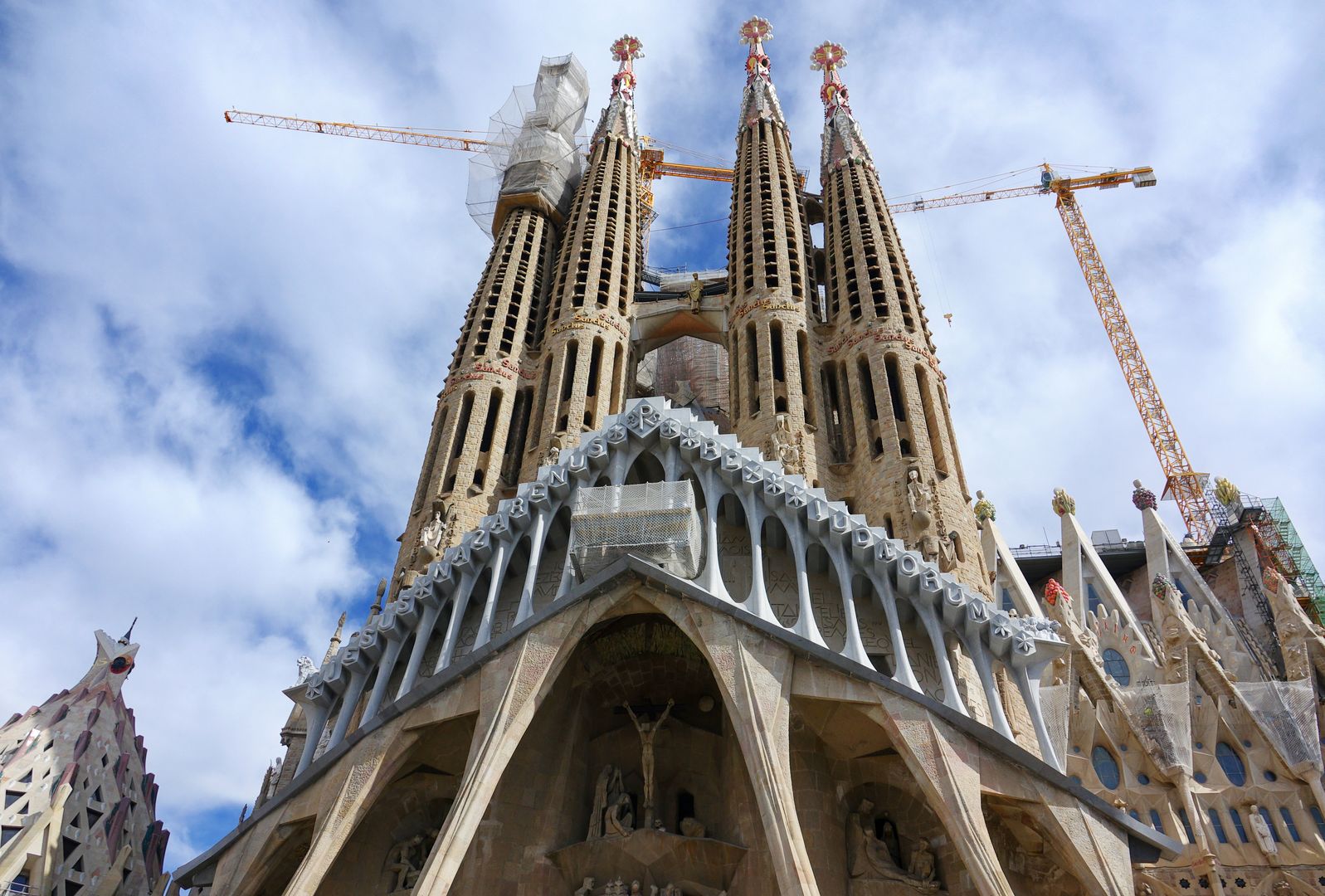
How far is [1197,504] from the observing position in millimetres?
42469

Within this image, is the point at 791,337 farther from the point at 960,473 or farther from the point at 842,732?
the point at 842,732

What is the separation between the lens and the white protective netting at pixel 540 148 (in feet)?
98.5

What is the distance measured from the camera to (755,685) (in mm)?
13234

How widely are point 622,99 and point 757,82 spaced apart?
4742 millimetres

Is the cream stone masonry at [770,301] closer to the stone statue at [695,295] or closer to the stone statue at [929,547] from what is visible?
the stone statue at [695,295]

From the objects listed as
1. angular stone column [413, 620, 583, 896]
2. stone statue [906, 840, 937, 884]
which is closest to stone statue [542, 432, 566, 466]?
angular stone column [413, 620, 583, 896]

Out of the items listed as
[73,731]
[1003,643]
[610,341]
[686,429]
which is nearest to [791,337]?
[610,341]

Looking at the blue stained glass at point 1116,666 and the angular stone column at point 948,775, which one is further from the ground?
the blue stained glass at point 1116,666

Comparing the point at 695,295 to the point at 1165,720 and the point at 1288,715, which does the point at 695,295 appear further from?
the point at 1288,715

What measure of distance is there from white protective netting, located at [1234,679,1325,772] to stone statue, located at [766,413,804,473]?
10943 millimetres

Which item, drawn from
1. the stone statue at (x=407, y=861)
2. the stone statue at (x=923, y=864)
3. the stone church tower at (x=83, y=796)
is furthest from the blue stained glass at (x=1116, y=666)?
the stone church tower at (x=83, y=796)

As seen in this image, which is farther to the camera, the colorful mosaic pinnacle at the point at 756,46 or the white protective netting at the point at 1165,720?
the colorful mosaic pinnacle at the point at 756,46

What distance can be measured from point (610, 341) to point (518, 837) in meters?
13.1

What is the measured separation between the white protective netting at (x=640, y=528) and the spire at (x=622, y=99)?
19.9 metres
